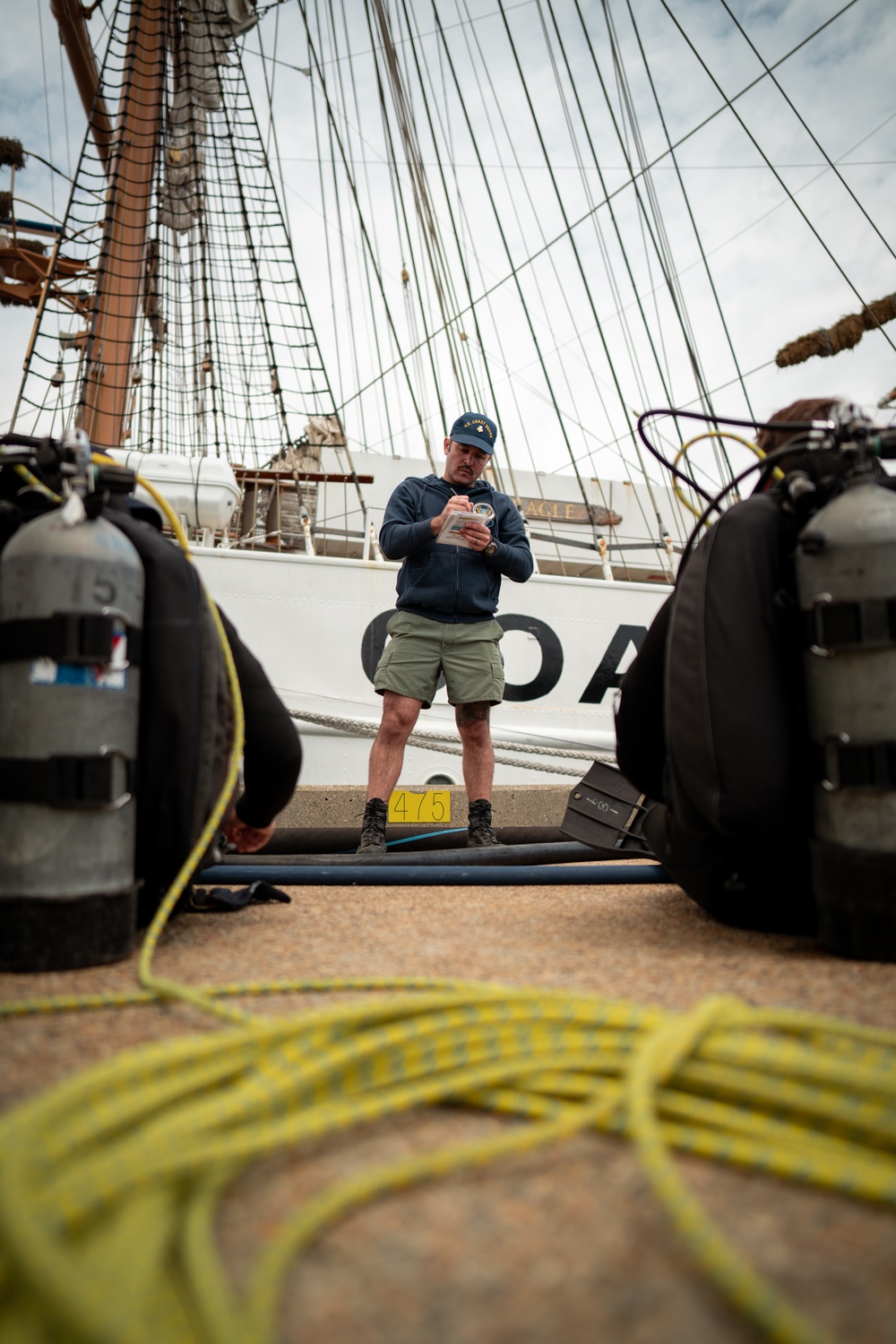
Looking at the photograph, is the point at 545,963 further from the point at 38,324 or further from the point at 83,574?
the point at 38,324

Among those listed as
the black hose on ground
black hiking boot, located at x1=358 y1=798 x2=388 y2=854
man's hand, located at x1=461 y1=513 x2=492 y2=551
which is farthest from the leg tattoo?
the black hose on ground

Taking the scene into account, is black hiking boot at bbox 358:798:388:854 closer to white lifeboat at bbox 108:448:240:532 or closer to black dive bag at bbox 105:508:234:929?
black dive bag at bbox 105:508:234:929

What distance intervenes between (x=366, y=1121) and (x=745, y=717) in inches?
33.3

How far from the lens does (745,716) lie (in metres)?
1.30

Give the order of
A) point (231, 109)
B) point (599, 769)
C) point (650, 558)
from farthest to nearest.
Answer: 1. point (650, 558)
2. point (231, 109)
3. point (599, 769)

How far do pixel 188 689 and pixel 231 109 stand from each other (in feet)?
28.7

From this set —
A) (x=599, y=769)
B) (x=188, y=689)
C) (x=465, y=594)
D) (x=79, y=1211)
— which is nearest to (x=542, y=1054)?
(x=79, y=1211)

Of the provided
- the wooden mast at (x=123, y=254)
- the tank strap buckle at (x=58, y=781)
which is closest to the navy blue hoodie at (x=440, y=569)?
the tank strap buckle at (x=58, y=781)

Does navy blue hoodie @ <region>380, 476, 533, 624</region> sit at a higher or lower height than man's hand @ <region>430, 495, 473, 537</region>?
lower

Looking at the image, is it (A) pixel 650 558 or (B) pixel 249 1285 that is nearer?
(B) pixel 249 1285

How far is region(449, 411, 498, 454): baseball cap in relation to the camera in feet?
10.5

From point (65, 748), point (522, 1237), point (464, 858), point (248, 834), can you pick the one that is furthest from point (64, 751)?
point (464, 858)

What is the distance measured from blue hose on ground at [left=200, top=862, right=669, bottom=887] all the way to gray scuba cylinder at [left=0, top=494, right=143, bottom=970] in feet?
2.73

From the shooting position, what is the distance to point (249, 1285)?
47 centimetres
